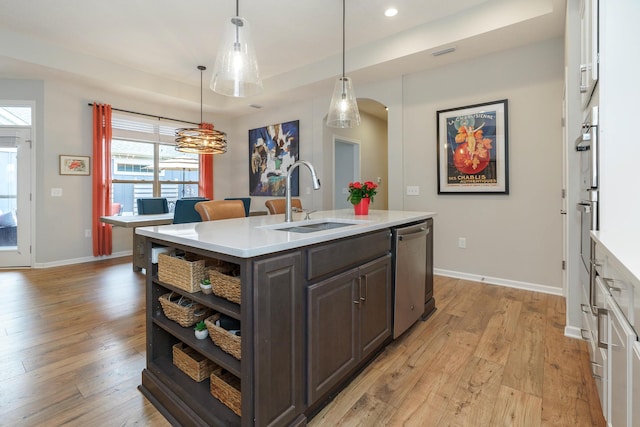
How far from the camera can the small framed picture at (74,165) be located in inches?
180

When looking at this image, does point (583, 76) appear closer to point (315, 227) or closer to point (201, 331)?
point (315, 227)

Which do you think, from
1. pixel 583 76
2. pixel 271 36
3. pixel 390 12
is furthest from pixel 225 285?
pixel 271 36

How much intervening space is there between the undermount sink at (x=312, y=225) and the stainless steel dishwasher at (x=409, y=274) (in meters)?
0.33

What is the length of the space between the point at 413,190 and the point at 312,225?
2.42 m

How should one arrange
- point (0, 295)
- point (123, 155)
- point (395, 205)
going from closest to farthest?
point (0, 295) < point (395, 205) < point (123, 155)

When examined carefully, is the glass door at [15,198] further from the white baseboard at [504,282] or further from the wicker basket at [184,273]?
the white baseboard at [504,282]

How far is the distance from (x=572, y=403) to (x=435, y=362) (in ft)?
2.19

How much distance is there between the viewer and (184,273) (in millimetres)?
1484

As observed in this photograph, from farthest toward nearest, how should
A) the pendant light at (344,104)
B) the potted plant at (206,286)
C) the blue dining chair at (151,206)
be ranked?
the blue dining chair at (151,206) < the pendant light at (344,104) < the potted plant at (206,286)

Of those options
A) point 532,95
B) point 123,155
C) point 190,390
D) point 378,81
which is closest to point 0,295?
point 123,155

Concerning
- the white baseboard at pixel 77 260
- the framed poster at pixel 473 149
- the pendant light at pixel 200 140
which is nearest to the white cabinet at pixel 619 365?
the framed poster at pixel 473 149

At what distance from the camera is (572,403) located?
1.55 m

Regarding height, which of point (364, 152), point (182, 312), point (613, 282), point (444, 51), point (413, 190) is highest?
point (444, 51)

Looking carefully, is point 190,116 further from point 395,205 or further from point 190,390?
point 190,390
